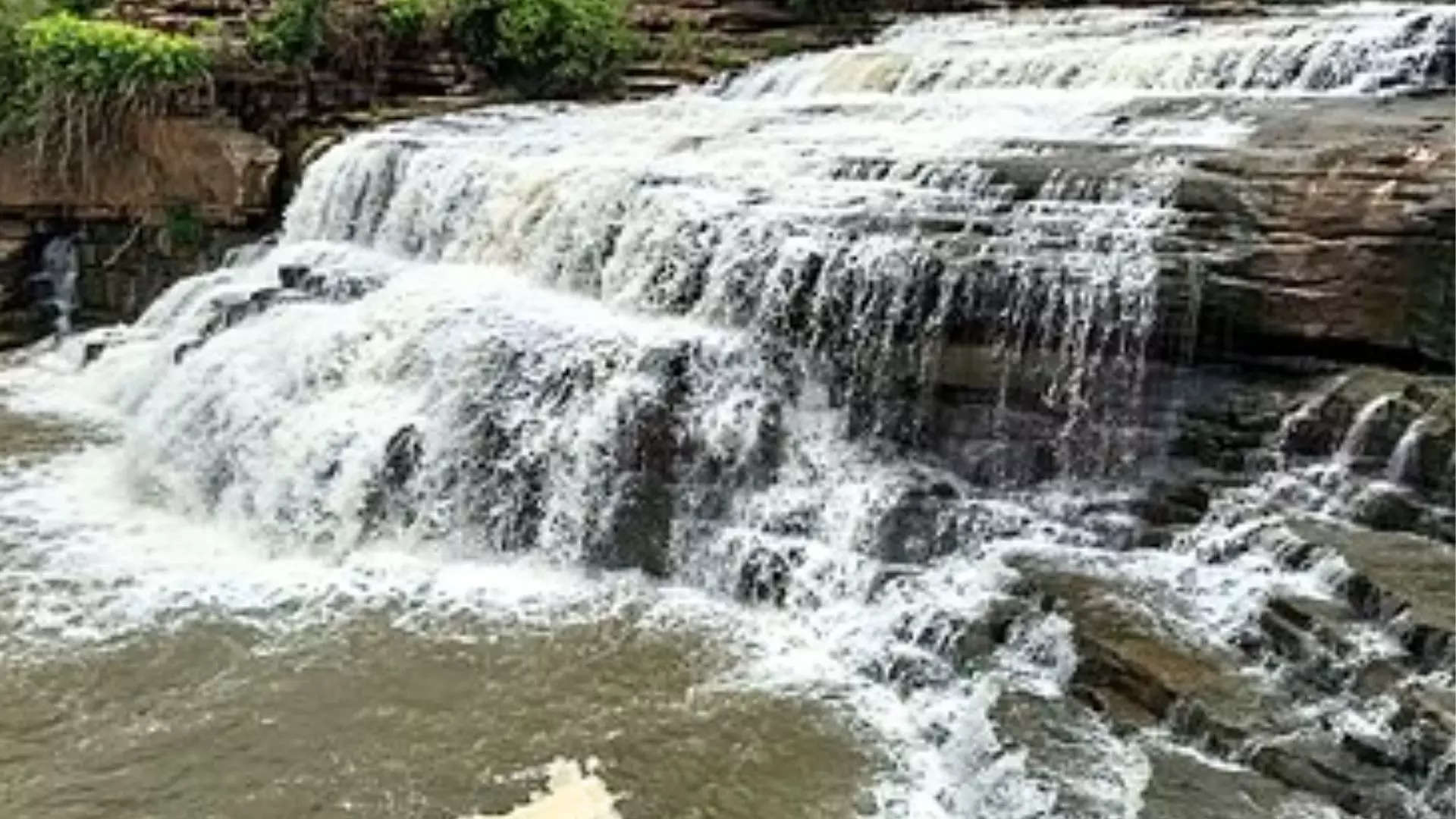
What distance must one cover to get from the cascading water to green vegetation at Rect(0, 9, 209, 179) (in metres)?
3.56

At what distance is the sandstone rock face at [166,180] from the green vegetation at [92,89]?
7.3 inches

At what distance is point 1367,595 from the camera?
7355 mm

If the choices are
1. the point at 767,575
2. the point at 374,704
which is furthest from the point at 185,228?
the point at 374,704

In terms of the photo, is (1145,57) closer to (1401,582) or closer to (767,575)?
(767,575)

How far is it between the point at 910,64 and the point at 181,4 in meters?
8.40

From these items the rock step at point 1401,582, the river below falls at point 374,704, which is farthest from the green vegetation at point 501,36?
the rock step at point 1401,582

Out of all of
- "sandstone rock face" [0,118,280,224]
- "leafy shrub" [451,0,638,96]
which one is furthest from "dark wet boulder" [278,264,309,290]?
"leafy shrub" [451,0,638,96]

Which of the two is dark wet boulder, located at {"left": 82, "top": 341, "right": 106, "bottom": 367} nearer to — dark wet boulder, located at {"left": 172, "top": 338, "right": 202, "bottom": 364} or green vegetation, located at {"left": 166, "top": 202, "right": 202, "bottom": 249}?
green vegetation, located at {"left": 166, "top": 202, "right": 202, "bottom": 249}

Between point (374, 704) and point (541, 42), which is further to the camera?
point (541, 42)

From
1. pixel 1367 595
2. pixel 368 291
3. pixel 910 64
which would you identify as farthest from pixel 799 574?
pixel 910 64

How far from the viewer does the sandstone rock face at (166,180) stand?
1572 cm

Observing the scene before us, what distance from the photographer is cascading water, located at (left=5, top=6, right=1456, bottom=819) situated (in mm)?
8141

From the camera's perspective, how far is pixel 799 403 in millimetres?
10133

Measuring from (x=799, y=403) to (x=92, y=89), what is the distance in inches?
371
